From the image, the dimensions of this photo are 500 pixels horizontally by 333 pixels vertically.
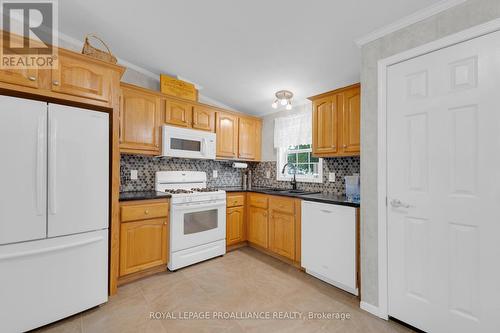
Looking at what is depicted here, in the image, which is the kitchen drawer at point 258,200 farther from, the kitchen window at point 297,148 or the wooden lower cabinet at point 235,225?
the kitchen window at point 297,148

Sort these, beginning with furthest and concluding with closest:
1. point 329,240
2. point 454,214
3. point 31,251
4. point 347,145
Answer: point 347,145 < point 329,240 < point 31,251 < point 454,214

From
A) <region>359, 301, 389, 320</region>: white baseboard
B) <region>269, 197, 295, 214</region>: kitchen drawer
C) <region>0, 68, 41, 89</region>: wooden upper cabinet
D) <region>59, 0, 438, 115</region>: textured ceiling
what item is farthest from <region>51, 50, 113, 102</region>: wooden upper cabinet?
<region>359, 301, 389, 320</region>: white baseboard

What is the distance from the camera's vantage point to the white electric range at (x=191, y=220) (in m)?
2.67

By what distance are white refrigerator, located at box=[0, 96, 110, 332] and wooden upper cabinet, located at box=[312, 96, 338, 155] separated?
2339 millimetres

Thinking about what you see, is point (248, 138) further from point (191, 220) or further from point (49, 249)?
point (49, 249)

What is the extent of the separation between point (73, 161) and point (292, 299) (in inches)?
91.3

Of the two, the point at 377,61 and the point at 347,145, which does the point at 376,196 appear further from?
the point at 377,61

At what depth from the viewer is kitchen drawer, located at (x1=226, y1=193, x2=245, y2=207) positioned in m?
3.32

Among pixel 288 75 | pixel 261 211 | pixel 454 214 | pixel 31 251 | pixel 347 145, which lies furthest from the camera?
pixel 261 211

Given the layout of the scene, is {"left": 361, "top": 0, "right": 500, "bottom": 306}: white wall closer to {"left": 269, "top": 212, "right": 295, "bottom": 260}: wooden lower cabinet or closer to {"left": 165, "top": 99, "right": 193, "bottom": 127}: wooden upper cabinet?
{"left": 269, "top": 212, "right": 295, "bottom": 260}: wooden lower cabinet

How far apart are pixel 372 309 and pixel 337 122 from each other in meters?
1.89

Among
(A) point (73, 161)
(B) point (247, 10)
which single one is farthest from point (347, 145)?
(A) point (73, 161)

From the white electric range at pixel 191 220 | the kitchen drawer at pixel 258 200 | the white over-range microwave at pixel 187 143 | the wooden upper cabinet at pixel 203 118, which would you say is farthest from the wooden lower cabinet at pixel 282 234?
the wooden upper cabinet at pixel 203 118

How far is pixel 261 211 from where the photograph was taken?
3262mm
